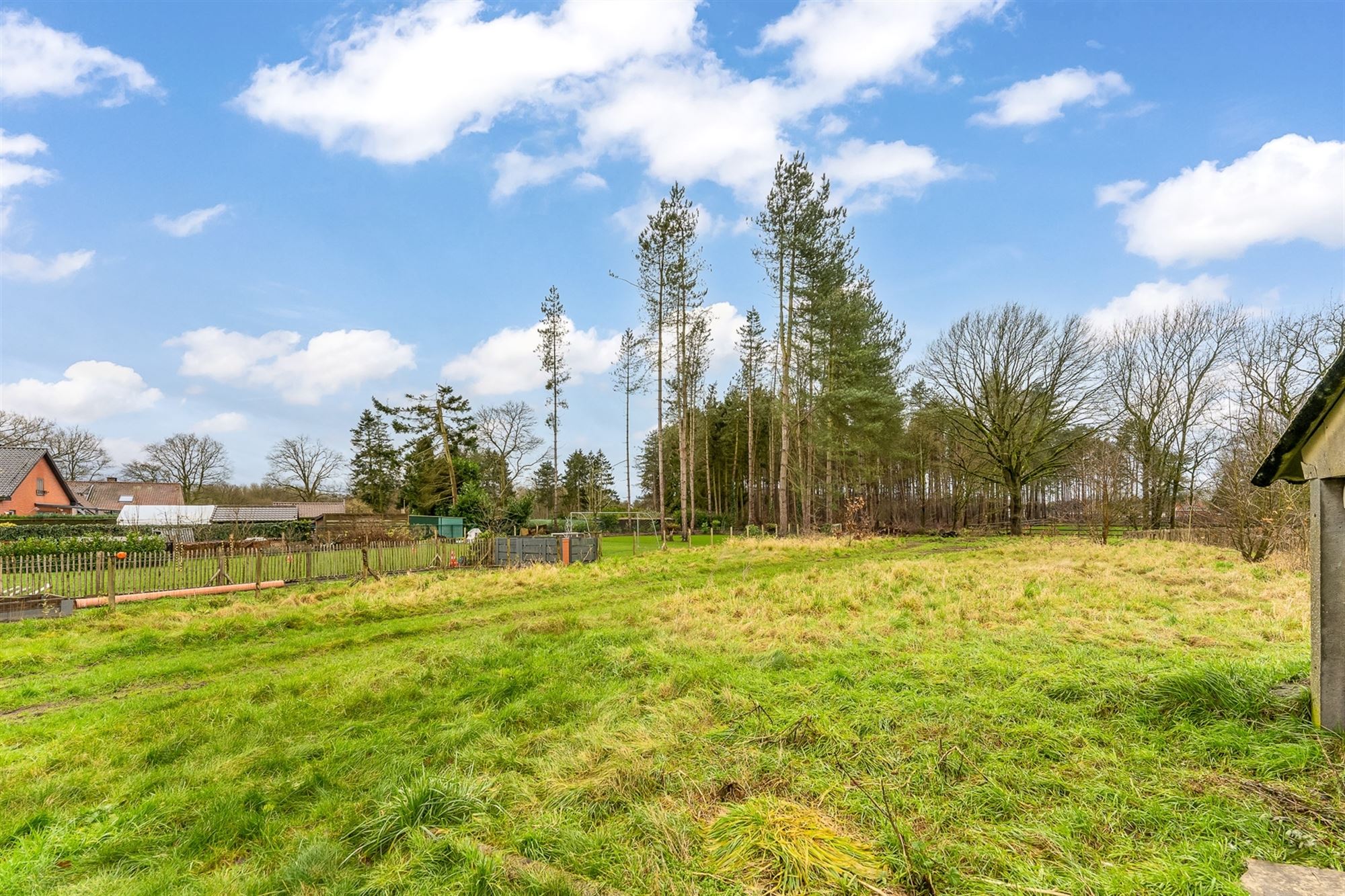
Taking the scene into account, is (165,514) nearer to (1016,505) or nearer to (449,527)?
(449,527)

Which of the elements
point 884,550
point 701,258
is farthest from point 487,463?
point 884,550

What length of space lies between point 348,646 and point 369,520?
29038 millimetres

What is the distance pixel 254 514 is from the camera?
45.6 metres

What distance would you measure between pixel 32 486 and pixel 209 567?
34677 mm

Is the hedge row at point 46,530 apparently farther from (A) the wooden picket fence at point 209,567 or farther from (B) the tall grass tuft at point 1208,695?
(B) the tall grass tuft at point 1208,695

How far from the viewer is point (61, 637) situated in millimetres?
10156

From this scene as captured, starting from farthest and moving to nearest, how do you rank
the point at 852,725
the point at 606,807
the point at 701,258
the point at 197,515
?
the point at 197,515 → the point at 701,258 → the point at 852,725 → the point at 606,807

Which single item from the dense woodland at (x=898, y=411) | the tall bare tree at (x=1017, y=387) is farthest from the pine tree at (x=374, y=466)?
the tall bare tree at (x=1017, y=387)

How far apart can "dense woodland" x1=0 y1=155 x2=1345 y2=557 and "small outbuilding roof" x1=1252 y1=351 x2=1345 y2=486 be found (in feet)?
47.1

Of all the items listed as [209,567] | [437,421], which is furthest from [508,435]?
[209,567]

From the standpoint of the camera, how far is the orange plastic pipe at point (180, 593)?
44.6 ft

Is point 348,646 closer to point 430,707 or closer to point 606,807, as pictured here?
point 430,707

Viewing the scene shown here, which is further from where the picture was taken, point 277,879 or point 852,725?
point 852,725

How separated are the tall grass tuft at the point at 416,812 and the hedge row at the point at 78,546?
56.4 ft
